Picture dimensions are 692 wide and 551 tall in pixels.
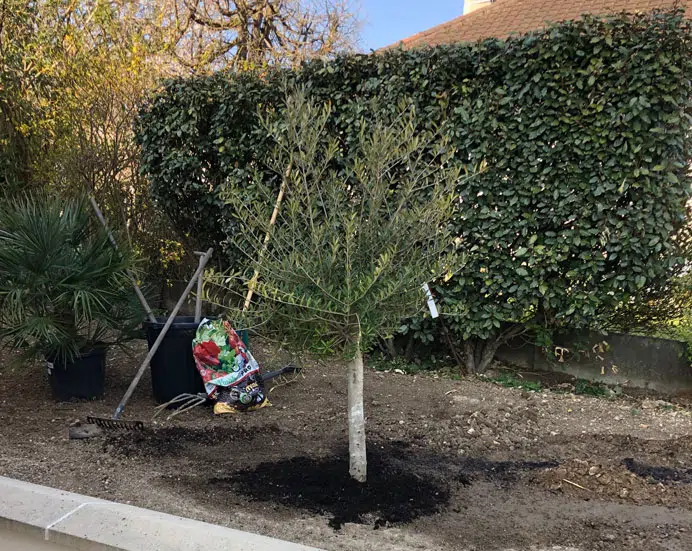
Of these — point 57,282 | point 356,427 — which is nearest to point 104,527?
point 356,427

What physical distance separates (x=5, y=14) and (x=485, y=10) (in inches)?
342

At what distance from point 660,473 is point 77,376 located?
4.34 m

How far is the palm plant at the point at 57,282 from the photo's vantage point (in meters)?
5.12

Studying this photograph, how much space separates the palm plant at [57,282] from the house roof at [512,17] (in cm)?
736

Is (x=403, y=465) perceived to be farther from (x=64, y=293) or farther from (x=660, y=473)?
(x=64, y=293)

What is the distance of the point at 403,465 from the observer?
4211 mm

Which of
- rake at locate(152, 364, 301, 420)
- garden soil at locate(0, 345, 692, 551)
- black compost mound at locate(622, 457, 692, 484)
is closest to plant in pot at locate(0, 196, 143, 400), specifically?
garden soil at locate(0, 345, 692, 551)

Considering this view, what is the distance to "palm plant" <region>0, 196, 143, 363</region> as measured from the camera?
16.8 ft

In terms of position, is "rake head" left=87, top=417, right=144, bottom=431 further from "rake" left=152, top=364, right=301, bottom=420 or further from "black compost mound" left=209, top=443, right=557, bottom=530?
"black compost mound" left=209, top=443, right=557, bottom=530

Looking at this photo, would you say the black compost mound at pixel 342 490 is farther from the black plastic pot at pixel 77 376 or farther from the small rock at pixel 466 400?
the black plastic pot at pixel 77 376

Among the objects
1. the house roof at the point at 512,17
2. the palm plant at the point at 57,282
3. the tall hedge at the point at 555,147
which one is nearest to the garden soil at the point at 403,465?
the palm plant at the point at 57,282

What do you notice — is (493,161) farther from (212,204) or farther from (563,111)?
(212,204)

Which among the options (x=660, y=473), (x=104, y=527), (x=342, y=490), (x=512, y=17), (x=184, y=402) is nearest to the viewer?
(x=104, y=527)

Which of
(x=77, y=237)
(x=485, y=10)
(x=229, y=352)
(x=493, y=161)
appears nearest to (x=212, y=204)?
(x=77, y=237)
